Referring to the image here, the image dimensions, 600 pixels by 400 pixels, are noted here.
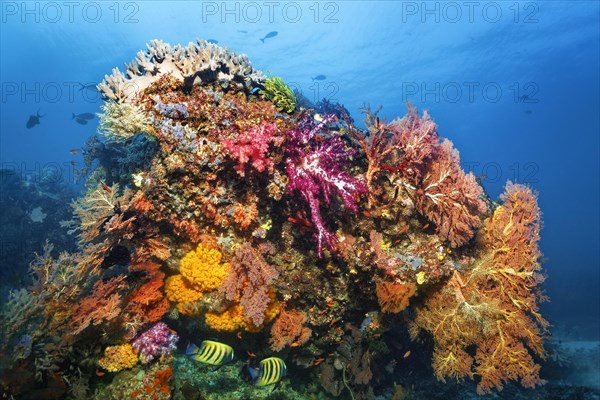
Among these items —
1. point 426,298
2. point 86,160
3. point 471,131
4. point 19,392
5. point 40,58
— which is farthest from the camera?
point 471,131

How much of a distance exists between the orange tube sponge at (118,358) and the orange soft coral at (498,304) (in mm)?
4514

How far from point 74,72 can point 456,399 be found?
72112 millimetres

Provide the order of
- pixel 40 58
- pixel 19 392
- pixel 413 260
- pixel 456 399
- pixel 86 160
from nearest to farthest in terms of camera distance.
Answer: pixel 19 392 → pixel 413 260 → pixel 86 160 → pixel 456 399 → pixel 40 58

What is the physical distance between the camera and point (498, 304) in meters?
4.90

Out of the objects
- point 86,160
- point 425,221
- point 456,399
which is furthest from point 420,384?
point 86,160

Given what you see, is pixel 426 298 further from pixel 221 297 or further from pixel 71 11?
pixel 71 11

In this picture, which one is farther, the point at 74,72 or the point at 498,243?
the point at 74,72

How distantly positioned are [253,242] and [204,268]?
30.9 inches

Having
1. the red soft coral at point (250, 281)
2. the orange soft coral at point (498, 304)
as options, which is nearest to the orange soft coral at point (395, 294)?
the orange soft coral at point (498, 304)

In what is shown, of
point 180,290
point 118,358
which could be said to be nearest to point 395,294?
point 180,290

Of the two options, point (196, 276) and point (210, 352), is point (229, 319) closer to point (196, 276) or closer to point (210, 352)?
point (210, 352)

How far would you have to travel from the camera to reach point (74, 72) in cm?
5709

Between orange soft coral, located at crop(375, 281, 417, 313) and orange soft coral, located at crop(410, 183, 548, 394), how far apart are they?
70 centimetres

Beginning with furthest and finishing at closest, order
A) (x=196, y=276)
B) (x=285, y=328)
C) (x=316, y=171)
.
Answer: (x=285, y=328)
(x=196, y=276)
(x=316, y=171)
